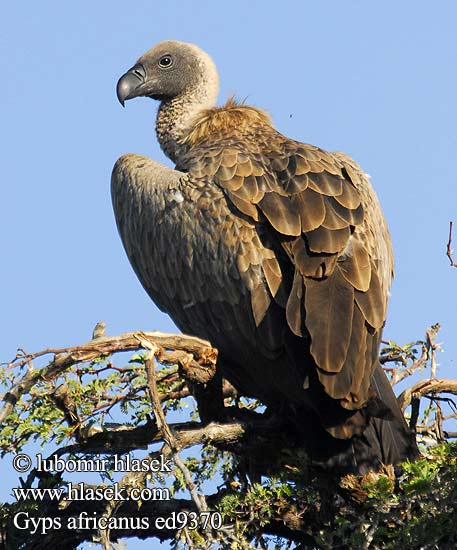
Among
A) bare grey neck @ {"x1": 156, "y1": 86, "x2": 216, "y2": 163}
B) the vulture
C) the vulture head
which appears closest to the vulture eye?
the vulture head

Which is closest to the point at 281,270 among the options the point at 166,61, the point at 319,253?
the point at 319,253

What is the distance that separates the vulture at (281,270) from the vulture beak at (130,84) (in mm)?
1353

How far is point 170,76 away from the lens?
429 inches

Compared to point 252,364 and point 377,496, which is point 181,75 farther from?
point 377,496

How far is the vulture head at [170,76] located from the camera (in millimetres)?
10828

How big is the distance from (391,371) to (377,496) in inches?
71.8

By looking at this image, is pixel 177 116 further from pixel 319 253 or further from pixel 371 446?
pixel 371 446

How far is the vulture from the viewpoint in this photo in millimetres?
7289

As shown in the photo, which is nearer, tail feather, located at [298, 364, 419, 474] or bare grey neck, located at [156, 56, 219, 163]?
tail feather, located at [298, 364, 419, 474]

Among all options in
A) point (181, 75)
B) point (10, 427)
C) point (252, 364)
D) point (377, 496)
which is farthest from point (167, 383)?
point (181, 75)

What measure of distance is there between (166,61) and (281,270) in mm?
3811

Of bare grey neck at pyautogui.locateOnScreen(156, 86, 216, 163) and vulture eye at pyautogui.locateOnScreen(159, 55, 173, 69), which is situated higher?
vulture eye at pyautogui.locateOnScreen(159, 55, 173, 69)

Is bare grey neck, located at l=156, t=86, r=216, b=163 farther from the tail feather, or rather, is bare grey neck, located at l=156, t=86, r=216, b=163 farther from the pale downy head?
the tail feather

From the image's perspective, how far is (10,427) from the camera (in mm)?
7453
